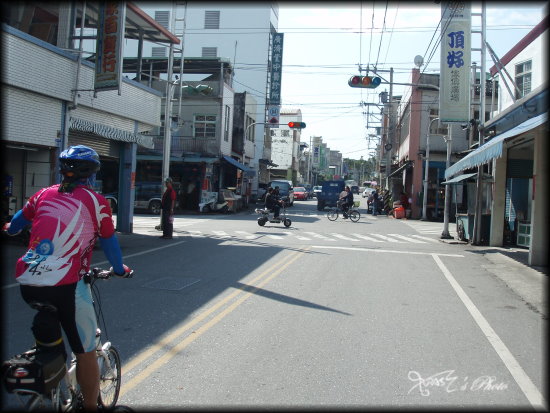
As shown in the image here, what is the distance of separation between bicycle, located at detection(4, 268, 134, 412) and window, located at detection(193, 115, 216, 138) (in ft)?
105

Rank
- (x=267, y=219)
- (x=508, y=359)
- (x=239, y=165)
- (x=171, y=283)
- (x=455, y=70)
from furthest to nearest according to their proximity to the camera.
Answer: (x=239, y=165) < (x=267, y=219) < (x=455, y=70) < (x=171, y=283) < (x=508, y=359)

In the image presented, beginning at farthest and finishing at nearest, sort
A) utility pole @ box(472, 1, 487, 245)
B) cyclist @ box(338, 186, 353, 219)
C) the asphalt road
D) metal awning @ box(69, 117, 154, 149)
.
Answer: cyclist @ box(338, 186, 353, 219) < utility pole @ box(472, 1, 487, 245) < metal awning @ box(69, 117, 154, 149) < the asphalt road

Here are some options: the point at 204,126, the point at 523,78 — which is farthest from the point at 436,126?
the point at 204,126

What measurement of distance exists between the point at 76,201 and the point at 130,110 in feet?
47.8

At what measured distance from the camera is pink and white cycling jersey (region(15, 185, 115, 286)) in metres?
3.27

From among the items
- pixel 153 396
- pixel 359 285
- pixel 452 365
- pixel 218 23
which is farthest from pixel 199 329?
pixel 218 23

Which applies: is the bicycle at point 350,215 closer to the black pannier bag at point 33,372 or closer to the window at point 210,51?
the black pannier bag at point 33,372

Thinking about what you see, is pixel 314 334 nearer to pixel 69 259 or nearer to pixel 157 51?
pixel 69 259

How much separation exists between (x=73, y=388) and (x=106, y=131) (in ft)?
41.5

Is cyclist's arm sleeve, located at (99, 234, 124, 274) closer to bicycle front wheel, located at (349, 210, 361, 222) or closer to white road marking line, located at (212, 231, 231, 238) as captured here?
white road marking line, located at (212, 231, 231, 238)

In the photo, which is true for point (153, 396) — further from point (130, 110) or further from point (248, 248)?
point (130, 110)

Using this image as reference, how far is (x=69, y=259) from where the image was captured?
3.34m

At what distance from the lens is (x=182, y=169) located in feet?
112

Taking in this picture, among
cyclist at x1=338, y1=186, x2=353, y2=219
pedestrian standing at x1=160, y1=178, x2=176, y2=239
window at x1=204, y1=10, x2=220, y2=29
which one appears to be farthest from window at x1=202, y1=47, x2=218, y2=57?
pedestrian standing at x1=160, y1=178, x2=176, y2=239
